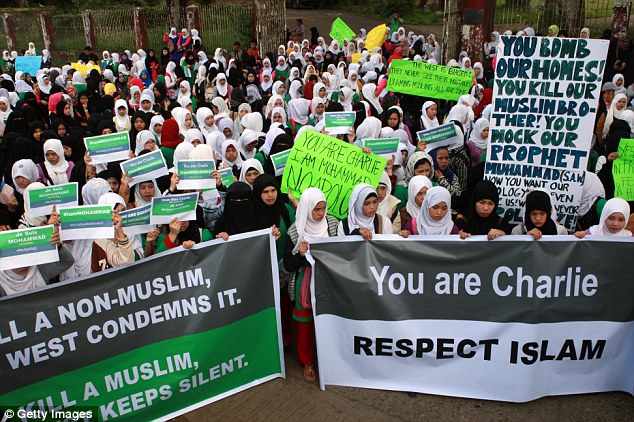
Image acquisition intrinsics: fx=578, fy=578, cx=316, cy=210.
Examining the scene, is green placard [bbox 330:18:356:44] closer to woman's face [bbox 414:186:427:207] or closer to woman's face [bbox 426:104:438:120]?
woman's face [bbox 426:104:438:120]

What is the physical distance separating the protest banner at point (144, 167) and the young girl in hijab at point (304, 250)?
1.42 meters

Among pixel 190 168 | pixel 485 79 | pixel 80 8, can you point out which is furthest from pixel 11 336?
pixel 80 8

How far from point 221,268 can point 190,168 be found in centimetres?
102

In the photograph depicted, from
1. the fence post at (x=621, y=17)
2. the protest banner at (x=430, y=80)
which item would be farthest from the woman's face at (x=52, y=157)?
the fence post at (x=621, y=17)

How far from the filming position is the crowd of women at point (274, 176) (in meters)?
4.21

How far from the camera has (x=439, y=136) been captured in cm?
595

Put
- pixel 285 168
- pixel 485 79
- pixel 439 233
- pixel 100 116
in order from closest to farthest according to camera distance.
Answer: pixel 439 233
pixel 285 168
pixel 100 116
pixel 485 79

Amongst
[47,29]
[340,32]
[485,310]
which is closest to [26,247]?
[485,310]

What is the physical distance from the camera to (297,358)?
475 centimetres

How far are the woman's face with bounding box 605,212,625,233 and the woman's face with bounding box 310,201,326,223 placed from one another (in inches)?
81.3

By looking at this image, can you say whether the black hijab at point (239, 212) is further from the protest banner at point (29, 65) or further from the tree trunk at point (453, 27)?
the protest banner at point (29, 65)

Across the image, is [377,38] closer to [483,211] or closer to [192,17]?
[192,17]

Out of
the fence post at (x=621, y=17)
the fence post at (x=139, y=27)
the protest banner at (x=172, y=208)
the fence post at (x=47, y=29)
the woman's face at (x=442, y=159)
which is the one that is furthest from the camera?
the fence post at (x=47, y=29)

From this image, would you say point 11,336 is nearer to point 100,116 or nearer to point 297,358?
point 297,358
